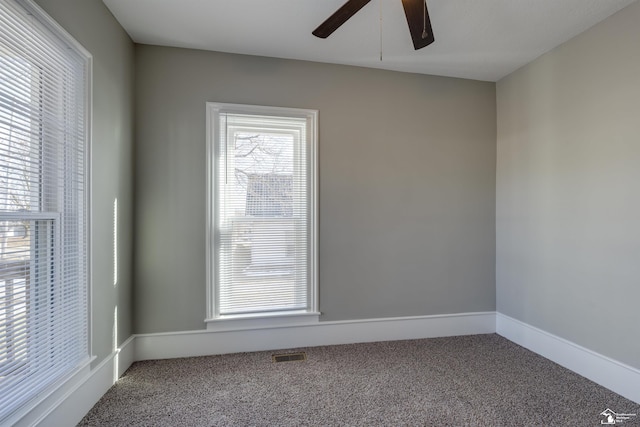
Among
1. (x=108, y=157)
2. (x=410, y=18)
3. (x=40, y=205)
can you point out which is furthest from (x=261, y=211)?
(x=410, y=18)

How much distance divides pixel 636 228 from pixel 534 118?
3.97ft

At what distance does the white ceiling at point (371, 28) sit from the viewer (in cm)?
207

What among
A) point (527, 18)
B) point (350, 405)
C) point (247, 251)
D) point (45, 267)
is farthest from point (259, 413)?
point (527, 18)

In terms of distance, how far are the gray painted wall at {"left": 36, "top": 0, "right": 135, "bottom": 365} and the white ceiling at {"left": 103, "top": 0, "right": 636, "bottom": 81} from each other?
0.80 feet

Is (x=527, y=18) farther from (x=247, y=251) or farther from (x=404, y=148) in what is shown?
(x=247, y=251)

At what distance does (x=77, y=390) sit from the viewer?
5.83ft

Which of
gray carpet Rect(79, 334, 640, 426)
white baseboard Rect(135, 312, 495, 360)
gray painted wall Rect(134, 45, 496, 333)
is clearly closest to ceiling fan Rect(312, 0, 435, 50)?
gray painted wall Rect(134, 45, 496, 333)

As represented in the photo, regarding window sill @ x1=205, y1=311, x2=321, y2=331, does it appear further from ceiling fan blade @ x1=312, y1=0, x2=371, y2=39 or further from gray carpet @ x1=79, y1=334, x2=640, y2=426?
ceiling fan blade @ x1=312, y1=0, x2=371, y2=39

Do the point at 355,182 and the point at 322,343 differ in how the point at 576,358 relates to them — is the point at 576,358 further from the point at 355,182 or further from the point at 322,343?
the point at 355,182

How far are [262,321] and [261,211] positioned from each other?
3.18ft

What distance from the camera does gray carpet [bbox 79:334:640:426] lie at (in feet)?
6.03

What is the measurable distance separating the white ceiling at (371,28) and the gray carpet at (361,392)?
2588mm
